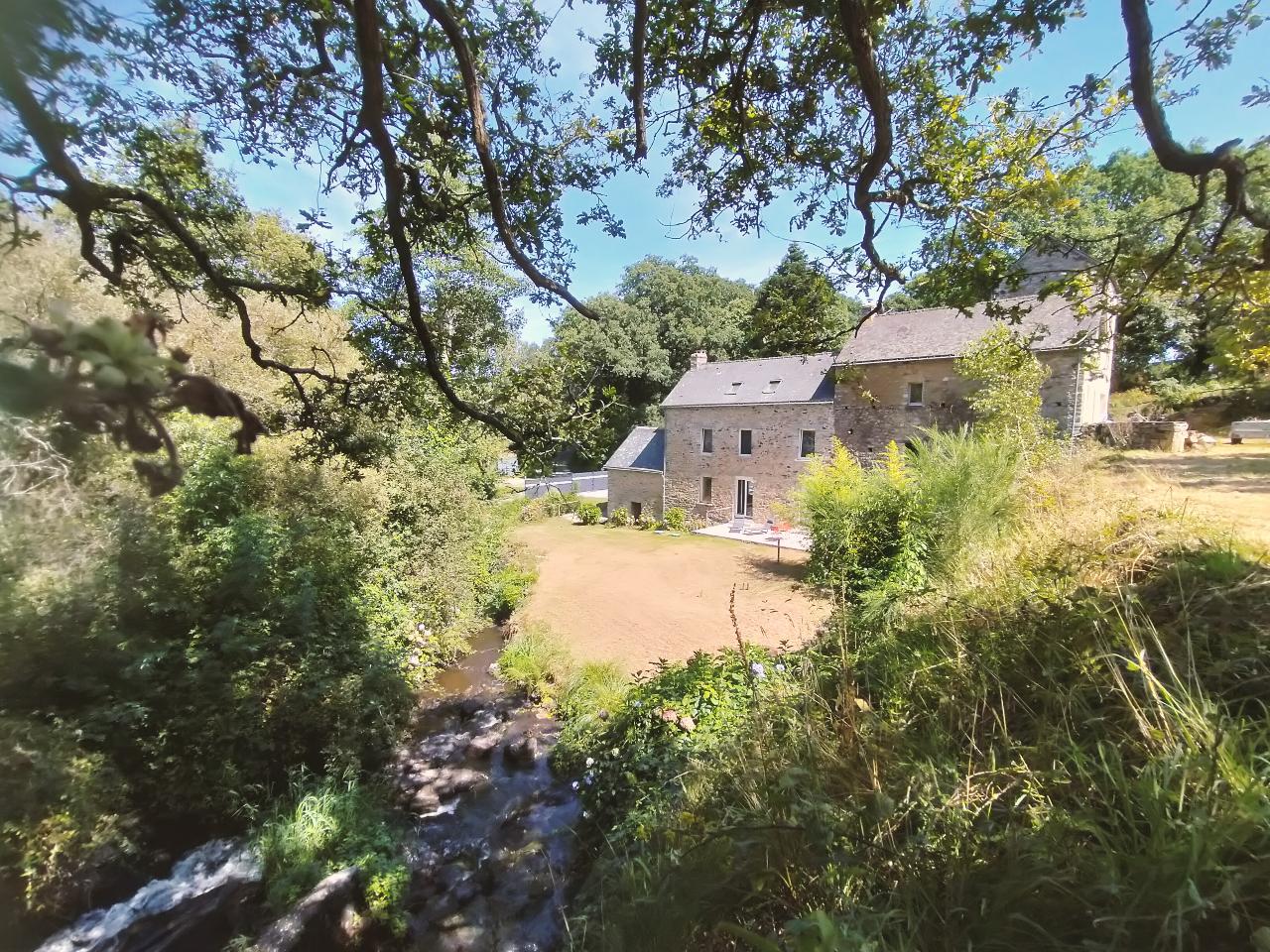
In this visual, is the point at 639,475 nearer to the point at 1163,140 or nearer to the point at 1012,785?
the point at 1163,140

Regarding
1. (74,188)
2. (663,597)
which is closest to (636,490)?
(663,597)

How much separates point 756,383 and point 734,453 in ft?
10.5

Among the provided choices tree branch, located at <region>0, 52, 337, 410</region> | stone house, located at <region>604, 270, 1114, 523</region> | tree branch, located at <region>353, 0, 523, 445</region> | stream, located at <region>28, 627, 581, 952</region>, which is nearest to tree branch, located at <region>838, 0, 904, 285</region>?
tree branch, located at <region>353, 0, 523, 445</region>

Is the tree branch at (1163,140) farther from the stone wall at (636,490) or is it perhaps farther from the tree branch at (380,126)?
the stone wall at (636,490)

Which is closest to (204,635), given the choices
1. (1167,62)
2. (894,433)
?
(1167,62)

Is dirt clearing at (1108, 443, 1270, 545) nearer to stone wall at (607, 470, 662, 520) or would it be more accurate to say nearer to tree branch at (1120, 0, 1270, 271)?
tree branch at (1120, 0, 1270, 271)

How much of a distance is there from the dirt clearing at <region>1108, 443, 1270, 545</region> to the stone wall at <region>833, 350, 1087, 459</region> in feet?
9.41

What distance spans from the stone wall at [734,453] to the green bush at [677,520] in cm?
39

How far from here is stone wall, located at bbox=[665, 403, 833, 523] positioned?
2134 cm

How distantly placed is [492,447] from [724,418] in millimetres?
13507

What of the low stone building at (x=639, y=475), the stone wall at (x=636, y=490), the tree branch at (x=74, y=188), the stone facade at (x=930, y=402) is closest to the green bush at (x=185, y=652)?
the tree branch at (x=74, y=188)

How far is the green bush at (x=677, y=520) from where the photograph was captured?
79.0ft

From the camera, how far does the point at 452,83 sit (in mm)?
3861

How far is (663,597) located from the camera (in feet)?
47.2
